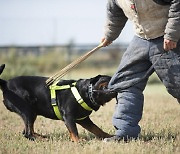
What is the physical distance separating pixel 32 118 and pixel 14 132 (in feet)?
1.44

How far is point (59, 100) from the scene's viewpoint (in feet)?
22.1

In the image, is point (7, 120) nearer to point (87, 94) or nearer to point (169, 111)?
point (87, 94)

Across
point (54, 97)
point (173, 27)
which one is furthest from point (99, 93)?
point (173, 27)

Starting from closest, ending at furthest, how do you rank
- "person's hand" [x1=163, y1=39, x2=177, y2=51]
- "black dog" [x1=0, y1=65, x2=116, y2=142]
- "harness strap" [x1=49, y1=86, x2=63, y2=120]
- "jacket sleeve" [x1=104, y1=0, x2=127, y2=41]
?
"person's hand" [x1=163, y1=39, x2=177, y2=51]
"jacket sleeve" [x1=104, y1=0, x2=127, y2=41]
"black dog" [x1=0, y1=65, x2=116, y2=142]
"harness strap" [x1=49, y1=86, x2=63, y2=120]

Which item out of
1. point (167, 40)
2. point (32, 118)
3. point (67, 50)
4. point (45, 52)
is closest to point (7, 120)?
point (32, 118)

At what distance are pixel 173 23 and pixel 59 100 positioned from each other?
6.91 feet

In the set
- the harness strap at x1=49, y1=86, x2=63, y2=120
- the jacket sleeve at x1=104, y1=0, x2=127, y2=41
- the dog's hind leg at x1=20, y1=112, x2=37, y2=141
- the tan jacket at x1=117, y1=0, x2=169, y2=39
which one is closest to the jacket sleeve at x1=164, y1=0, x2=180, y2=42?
the tan jacket at x1=117, y1=0, x2=169, y2=39

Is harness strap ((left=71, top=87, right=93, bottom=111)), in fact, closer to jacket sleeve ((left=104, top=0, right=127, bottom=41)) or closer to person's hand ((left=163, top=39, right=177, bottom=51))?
jacket sleeve ((left=104, top=0, right=127, bottom=41))

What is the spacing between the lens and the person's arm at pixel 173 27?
536 centimetres

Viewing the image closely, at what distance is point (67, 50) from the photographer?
1977 cm

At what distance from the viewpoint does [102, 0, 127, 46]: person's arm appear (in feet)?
20.1

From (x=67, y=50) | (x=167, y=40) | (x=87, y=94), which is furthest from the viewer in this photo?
(x=67, y=50)

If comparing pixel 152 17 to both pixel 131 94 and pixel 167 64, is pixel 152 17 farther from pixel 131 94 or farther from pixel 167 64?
pixel 131 94

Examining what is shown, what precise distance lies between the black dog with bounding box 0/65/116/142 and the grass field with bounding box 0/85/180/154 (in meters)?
0.19
